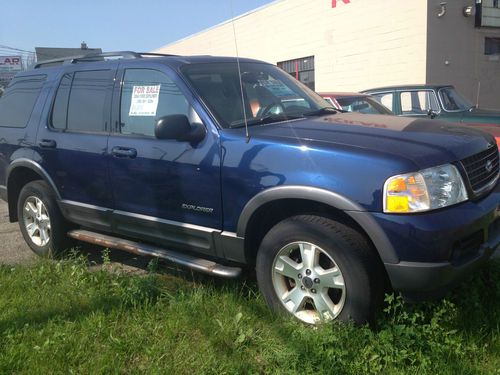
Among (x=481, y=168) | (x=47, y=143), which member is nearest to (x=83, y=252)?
(x=47, y=143)

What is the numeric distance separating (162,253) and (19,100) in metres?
2.62

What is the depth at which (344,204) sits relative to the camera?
3002mm

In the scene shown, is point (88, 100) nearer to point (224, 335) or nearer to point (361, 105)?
point (224, 335)

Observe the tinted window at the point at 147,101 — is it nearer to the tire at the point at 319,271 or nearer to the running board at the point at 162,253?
the running board at the point at 162,253

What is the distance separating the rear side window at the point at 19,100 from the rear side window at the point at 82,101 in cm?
42

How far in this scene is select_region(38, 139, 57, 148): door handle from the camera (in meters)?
4.78

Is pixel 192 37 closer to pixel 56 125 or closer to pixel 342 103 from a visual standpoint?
pixel 342 103

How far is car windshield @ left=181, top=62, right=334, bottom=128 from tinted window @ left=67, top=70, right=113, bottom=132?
0.89 m

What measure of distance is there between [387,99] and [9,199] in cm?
694

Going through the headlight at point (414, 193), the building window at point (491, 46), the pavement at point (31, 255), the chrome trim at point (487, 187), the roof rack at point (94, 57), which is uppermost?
the building window at point (491, 46)

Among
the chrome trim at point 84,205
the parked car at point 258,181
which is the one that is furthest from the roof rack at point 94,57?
the chrome trim at point 84,205

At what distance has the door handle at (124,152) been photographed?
4.07 meters

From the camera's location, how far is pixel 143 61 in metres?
4.33

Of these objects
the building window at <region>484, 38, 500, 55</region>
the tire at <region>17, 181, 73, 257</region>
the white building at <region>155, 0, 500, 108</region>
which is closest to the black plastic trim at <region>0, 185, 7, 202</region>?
the tire at <region>17, 181, 73, 257</region>
